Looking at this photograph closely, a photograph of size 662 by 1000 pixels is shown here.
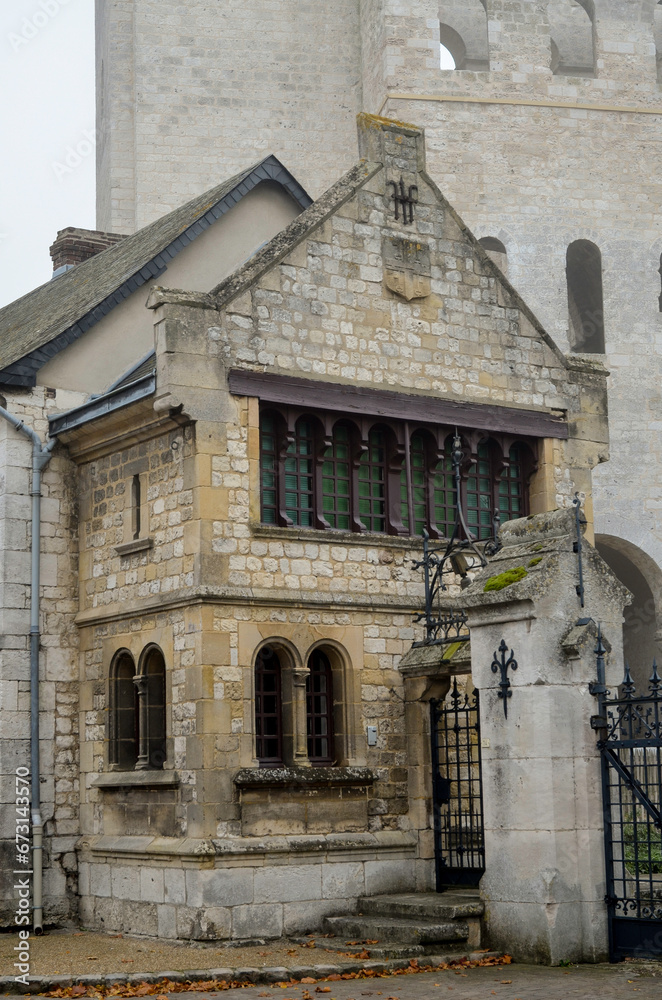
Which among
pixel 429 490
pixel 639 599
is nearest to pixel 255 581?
pixel 429 490

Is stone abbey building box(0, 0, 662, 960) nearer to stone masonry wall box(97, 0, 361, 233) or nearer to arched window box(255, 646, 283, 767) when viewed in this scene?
arched window box(255, 646, 283, 767)

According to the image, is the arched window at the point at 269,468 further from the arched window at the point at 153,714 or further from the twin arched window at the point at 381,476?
the arched window at the point at 153,714

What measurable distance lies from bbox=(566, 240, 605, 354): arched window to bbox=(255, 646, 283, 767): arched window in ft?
43.9

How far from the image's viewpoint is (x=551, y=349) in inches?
688

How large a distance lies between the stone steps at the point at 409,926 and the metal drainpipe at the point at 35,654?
10.8ft

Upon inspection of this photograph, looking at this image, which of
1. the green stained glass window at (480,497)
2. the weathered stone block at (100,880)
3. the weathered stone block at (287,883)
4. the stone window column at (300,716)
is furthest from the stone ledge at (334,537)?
the weathered stone block at (100,880)

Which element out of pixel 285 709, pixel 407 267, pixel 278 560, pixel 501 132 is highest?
pixel 501 132

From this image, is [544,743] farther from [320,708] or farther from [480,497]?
[480,497]

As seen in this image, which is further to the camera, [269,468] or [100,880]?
[100,880]

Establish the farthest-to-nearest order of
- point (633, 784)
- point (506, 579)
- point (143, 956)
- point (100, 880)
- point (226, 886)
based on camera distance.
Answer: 1. point (100, 880)
2. point (226, 886)
3. point (143, 956)
4. point (506, 579)
5. point (633, 784)

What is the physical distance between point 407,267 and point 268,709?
5.21 meters

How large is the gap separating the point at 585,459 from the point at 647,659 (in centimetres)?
963

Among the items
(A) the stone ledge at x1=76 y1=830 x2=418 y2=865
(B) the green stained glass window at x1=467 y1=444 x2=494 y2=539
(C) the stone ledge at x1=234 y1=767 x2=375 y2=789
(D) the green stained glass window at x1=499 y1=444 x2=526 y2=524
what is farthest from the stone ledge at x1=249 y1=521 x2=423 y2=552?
(A) the stone ledge at x1=76 y1=830 x2=418 y2=865

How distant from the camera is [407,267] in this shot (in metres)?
16.5
